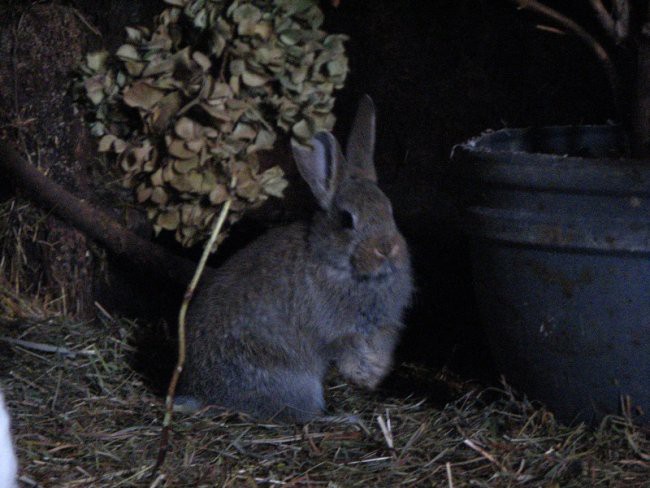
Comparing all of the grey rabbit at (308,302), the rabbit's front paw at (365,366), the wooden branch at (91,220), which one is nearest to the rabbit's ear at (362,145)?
the grey rabbit at (308,302)

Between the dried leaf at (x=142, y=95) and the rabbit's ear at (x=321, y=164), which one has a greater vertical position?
the dried leaf at (x=142, y=95)

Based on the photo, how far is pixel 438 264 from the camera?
12.8 feet

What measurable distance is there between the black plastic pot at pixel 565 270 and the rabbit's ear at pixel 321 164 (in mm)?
503

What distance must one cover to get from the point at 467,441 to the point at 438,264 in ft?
3.90

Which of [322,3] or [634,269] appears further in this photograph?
[322,3]

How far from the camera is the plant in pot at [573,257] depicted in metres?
2.56

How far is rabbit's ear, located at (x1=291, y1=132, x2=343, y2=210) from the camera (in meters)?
3.25

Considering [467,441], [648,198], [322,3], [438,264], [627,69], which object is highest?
[322,3]

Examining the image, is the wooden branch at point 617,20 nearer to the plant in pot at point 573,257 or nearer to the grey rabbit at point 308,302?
the plant in pot at point 573,257

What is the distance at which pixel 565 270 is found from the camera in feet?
8.78

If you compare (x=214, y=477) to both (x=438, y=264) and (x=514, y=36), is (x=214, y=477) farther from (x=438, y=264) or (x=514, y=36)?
(x=514, y=36)

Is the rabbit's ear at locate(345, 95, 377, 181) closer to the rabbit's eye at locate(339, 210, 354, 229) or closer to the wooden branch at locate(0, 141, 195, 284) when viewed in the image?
the rabbit's eye at locate(339, 210, 354, 229)

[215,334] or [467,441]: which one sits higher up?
[215,334]

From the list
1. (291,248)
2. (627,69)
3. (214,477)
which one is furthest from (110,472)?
(627,69)
